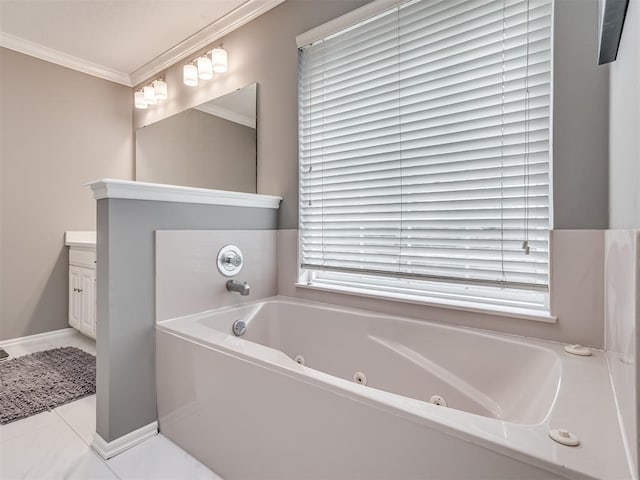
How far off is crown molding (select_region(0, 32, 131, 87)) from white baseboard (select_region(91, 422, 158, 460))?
9.83 ft

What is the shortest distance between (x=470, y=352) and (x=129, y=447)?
1.46m

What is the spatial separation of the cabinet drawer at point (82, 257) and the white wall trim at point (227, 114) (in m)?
1.37

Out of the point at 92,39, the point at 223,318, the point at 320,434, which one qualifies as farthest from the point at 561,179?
the point at 92,39

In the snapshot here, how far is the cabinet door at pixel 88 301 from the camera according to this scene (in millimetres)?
2658

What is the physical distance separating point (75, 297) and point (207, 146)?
64.9 inches

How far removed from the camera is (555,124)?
133 cm

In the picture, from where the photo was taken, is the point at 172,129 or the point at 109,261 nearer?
the point at 109,261

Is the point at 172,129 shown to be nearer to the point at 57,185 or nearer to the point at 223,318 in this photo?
the point at 57,185

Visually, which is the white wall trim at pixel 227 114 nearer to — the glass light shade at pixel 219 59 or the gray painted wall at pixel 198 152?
the gray painted wall at pixel 198 152

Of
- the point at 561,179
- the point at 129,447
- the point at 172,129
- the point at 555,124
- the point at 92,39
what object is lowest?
the point at 129,447

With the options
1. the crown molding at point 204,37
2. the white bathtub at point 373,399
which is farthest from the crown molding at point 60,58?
the white bathtub at point 373,399

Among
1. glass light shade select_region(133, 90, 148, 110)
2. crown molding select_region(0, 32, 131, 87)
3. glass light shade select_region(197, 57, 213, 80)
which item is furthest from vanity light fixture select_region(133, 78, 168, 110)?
glass light shade select_region(197, 57, 213, 80)

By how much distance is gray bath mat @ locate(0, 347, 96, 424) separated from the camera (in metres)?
1.82

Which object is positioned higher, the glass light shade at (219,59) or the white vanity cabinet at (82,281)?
the glass light shade at (219,59)
